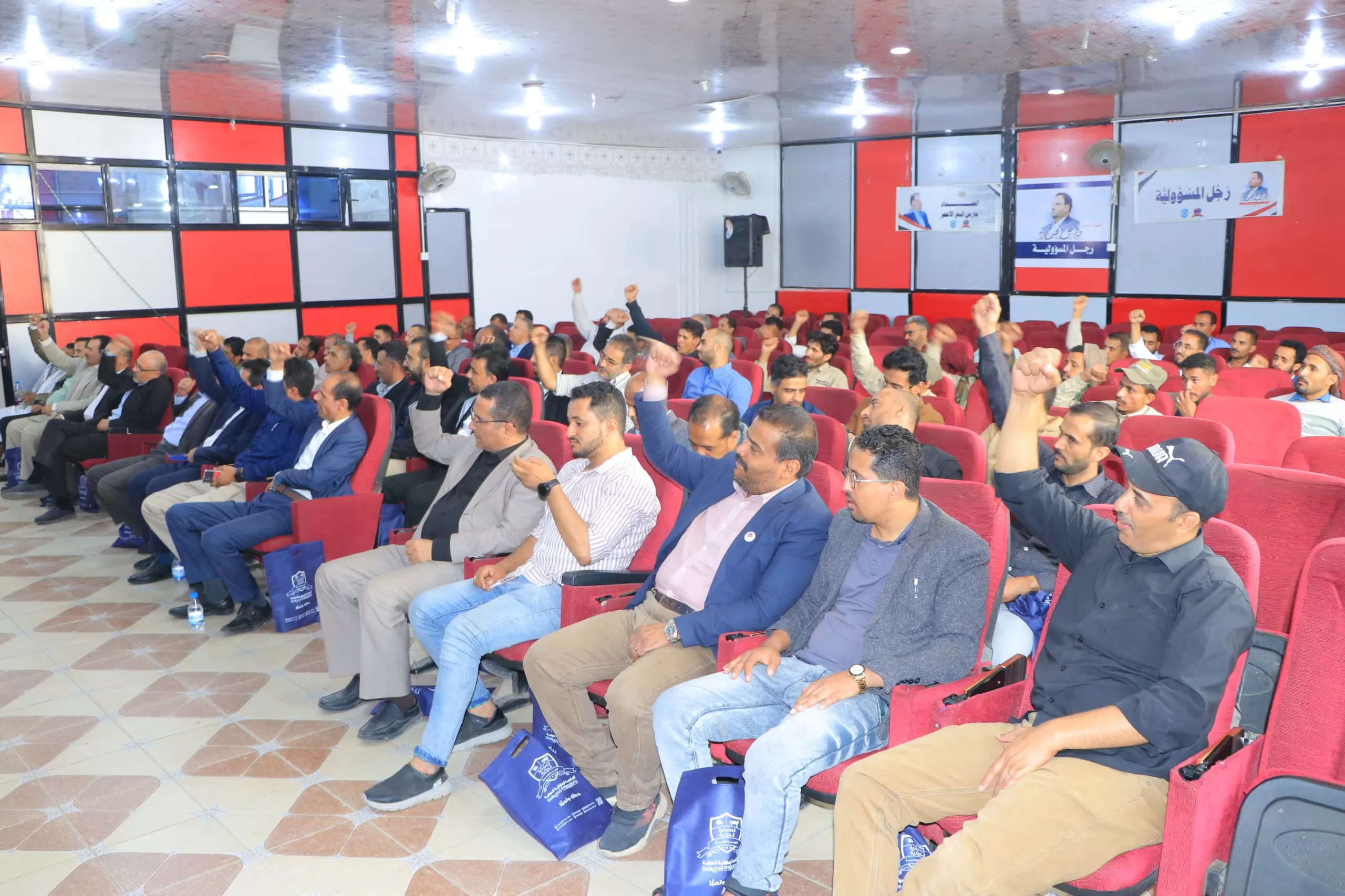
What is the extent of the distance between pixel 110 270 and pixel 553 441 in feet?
25.4

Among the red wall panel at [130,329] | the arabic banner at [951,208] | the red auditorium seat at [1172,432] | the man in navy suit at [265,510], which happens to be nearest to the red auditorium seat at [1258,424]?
the red auditorium seat at [1172,432]

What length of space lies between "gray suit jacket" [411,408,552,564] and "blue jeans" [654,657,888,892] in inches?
47.3

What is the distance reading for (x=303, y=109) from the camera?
10.2m

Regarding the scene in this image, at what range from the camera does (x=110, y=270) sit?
9.92 meters

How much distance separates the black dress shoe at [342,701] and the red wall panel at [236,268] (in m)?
7.80

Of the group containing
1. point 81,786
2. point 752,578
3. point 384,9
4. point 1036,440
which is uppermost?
point 384,9

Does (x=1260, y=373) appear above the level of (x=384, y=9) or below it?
below

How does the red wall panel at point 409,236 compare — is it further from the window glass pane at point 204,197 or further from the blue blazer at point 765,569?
the blue blazer at point 765,569

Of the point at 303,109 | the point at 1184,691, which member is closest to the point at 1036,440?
the point at 1184,691

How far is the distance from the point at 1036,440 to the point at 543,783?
5.68 feet

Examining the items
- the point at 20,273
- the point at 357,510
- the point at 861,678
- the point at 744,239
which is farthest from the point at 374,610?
the point at 744,239

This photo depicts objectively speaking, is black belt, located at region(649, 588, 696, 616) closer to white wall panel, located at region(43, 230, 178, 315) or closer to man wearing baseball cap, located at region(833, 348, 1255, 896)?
man wearing baseball cap, located at region(833, 348, 1255, 896)

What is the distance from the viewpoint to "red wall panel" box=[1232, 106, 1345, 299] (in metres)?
10.3

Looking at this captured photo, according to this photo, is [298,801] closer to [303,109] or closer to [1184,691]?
[1184,691]
